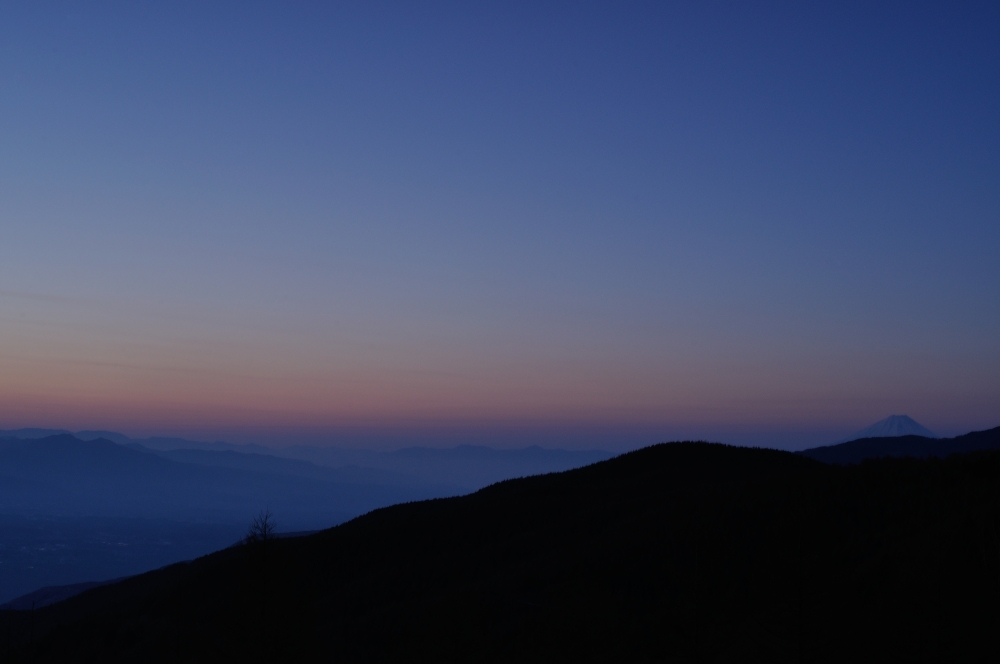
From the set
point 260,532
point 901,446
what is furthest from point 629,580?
point 901,446

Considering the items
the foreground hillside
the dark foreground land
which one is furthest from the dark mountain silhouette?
the dark foreground land

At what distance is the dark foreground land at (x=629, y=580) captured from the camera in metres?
14.6

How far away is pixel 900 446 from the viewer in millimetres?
132000

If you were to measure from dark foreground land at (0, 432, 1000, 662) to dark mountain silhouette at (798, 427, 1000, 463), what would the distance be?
80.8 m

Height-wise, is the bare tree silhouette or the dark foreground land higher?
the bare tree silhouette

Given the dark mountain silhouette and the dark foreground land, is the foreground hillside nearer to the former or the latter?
the dark mountain silhouette

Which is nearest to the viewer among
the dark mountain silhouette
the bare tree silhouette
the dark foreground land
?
the dark foreground land

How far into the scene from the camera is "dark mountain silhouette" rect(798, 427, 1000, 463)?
4919 inches

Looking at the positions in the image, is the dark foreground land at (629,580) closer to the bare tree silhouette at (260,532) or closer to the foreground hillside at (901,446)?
the bare tree silhouette at (260,532)

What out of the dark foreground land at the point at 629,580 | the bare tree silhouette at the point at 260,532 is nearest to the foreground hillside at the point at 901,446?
the dark foreground land at the point at 629,580

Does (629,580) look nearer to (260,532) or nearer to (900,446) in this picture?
(260,532)

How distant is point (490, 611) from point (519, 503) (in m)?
22.0

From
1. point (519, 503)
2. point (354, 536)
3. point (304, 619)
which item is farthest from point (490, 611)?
point (354, 536)

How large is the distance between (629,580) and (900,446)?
122191mm
